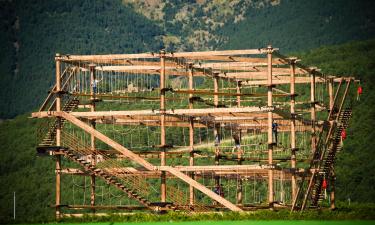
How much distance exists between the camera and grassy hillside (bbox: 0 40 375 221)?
120 meters

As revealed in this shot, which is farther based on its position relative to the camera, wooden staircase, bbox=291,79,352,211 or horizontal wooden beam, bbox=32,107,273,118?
wooden staircase, bbox=291,79,352,211

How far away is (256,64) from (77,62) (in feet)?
33.1

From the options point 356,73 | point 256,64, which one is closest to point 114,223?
point 256,64

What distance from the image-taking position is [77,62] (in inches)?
2783

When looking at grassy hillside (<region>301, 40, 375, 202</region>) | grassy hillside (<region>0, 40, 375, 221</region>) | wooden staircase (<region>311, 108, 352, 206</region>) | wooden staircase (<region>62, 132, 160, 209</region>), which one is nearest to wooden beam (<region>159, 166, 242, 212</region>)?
wooden staircase (<region>62, 132, 160, 209</region>)

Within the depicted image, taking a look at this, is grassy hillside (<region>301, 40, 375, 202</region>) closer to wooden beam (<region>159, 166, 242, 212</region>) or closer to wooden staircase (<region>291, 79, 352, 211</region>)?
wooden staircase (<region>291, 79, 352, 211</region>)

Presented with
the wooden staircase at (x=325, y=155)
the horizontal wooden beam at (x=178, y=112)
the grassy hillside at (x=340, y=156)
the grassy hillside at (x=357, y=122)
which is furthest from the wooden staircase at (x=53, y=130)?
the grassy hillside at (x=357, y=122)

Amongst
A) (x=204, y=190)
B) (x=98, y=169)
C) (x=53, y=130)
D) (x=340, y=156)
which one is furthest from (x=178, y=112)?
(x=340, y=156)

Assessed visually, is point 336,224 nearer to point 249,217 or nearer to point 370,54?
point 249,217

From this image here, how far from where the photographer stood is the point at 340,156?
12900 centimetres

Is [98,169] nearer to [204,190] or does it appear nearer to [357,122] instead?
[204,190]

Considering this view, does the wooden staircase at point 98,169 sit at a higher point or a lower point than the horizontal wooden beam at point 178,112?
lower

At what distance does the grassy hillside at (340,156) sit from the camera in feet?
395

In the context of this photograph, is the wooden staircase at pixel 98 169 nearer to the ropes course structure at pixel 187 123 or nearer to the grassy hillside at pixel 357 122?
the ropes course structure at pixel 187 123
